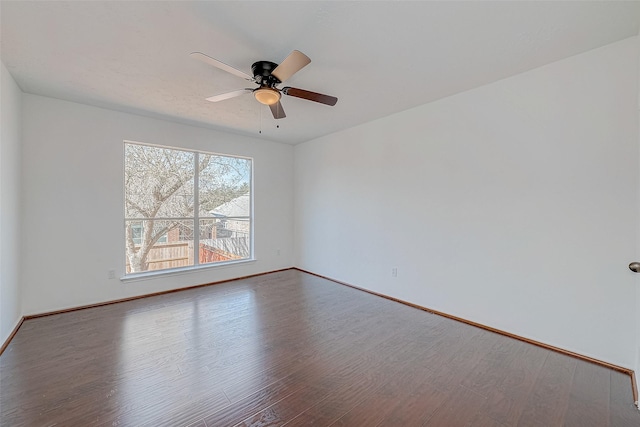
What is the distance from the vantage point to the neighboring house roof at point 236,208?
4.60 m

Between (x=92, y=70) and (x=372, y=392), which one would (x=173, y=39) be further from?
(x=372, y=392)

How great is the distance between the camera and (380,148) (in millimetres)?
3818

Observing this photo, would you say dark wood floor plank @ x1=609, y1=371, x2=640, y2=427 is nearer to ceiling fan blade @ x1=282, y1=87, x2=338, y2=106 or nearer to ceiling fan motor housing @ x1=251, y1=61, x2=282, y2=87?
ceiling fan blade @ x1=282, y1=87, x2=338, y2=106

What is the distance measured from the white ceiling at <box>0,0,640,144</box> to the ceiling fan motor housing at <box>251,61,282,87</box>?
54 millimetres

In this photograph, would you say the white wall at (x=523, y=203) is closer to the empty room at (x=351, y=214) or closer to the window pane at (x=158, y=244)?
the empty room at (x=351, y=214)

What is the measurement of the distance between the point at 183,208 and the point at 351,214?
2678mm

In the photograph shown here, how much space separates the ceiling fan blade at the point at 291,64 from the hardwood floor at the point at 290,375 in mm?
2301

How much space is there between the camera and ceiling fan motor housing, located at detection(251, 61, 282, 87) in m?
2.26

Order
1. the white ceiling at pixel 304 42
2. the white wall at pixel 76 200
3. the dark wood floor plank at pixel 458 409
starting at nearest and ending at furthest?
the dark wood floor plank at pixel 458 409, the white ceiling at pixel 304 42, the white wall at pixel 76 200

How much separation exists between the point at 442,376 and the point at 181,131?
4.44 m

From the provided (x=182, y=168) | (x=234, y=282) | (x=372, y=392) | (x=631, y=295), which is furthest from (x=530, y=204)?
(x=182, y=168)

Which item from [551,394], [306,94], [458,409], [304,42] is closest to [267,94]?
[306,94]

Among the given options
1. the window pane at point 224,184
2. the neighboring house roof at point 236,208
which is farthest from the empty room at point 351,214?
the neighboring house roof at point 236,208

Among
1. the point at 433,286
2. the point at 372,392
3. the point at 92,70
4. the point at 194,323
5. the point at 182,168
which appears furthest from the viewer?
the point at 182,168
